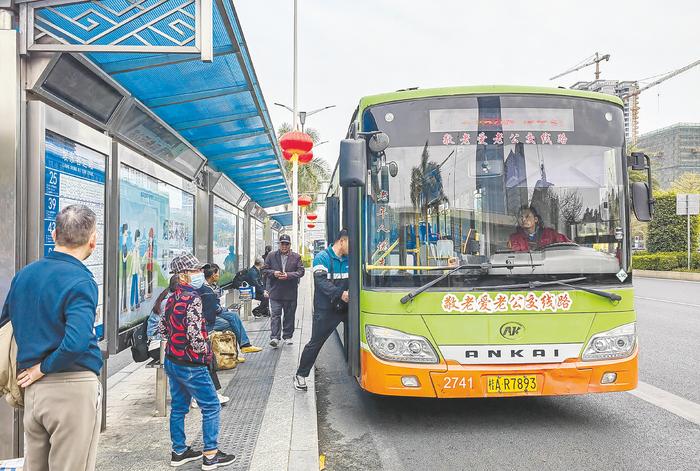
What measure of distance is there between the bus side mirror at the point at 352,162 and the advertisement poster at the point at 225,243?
268 inches

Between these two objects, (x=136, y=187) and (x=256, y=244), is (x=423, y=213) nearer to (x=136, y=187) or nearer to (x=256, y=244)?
(x=136, y=187)

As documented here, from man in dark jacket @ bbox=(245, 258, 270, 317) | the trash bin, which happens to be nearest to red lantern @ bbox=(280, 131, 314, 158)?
man in dark jacket @ bbox=(245, 258, 270, 317)

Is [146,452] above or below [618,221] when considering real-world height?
below

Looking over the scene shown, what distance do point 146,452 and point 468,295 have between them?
2.83 metres

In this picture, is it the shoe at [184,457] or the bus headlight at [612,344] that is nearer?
the shoe at [184,457]

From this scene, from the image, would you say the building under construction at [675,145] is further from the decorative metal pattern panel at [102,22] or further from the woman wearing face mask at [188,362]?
the woman wearing face mask at [188,362]

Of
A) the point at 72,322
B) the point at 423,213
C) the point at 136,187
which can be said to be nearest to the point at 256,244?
the point at 136,187

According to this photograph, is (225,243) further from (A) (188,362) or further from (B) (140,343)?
(A) (188,362)

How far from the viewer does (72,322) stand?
269 cm

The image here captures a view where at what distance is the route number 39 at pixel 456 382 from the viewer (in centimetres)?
476

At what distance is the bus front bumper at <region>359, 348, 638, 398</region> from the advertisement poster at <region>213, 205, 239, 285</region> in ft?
23.6

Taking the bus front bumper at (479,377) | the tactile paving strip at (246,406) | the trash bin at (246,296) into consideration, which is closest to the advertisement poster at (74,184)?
the tactile paving strip at (246,406)

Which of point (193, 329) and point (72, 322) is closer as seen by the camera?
point (72, 322)

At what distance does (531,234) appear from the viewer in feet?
16.2
